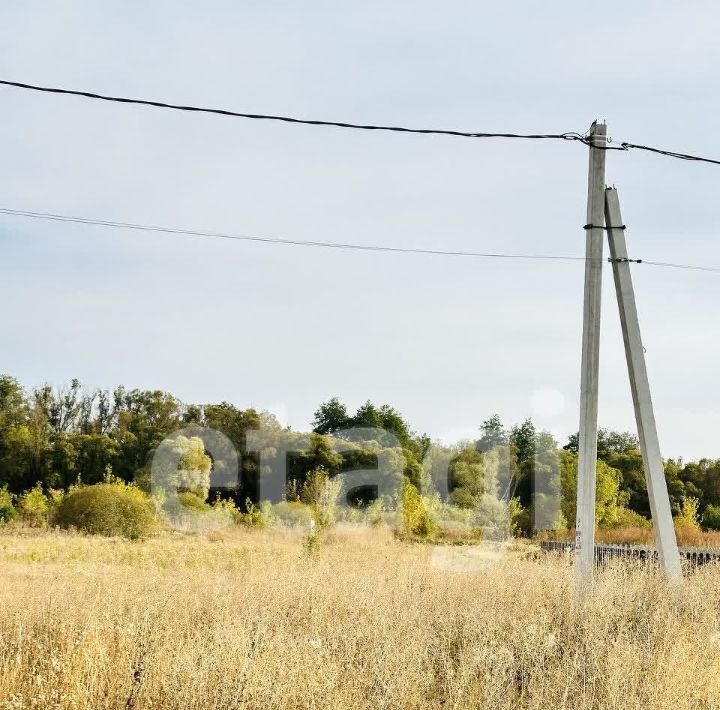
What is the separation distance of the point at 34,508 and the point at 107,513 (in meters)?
5.88

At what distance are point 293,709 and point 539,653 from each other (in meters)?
2.47

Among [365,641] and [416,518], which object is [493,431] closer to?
[416,518]

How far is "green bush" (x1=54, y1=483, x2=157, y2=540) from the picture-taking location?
2403 cm

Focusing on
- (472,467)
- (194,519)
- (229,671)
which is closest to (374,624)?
(229,671)

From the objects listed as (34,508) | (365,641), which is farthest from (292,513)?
(365,641)

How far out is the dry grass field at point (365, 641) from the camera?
5629 mm

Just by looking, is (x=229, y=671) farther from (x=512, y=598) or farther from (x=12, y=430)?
(x=12, y=430)

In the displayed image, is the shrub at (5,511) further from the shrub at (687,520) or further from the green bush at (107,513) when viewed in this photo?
the shrub at (687,520)

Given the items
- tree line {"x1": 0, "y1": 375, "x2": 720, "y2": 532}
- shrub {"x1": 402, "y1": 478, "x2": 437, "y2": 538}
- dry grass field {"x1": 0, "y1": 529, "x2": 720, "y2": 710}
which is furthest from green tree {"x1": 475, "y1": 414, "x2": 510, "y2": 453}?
dry grass field {"x1": 0, "y1": 529, "x2": 720, "y2": 710}

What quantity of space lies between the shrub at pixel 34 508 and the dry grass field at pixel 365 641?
55.7 feet

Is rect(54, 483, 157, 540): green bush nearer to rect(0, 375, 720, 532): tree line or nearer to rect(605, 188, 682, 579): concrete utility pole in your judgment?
rect(0, 375, 720, 532): tree line

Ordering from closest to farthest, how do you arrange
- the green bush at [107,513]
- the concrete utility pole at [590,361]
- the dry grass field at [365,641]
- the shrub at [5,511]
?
the dry grass field at [365,641], the concrete utility pole at [590,361], the green bush at [107,513], the shrub at [5,511]

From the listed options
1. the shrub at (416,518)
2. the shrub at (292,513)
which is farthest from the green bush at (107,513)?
the shrub at (416,518)

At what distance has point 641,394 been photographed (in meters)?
10.1
